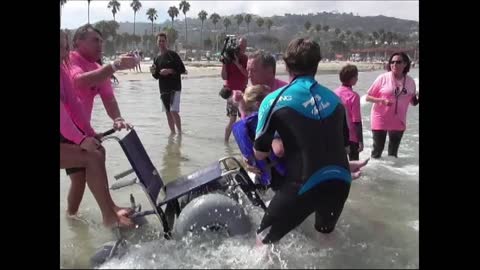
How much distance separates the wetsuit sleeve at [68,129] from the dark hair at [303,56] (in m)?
1.83

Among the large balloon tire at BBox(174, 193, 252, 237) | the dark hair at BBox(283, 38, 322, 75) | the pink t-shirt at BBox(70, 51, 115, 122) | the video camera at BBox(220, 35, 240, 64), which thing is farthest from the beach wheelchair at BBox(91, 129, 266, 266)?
the video camera at BBox(220, 35, 240, 64)

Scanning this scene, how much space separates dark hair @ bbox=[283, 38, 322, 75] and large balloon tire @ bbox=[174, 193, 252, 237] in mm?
1116

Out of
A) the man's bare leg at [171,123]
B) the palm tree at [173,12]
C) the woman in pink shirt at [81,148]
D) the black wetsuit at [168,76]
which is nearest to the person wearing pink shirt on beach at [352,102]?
the woman in pink shirt at [81,148]

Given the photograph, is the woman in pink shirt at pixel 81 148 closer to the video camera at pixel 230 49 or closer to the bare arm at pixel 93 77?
the bare arm at pixel 93 77

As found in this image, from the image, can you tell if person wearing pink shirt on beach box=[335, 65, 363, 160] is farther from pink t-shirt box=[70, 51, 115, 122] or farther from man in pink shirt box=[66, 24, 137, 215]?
pink t-shirt box=[70, 51, 115, 122]

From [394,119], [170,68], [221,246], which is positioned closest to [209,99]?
[170,68]

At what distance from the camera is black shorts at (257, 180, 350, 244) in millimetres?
3359

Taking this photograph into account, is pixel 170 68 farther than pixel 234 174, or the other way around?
pixel 170 68

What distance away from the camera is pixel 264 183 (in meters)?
4.00

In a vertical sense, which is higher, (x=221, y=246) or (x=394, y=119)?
(x=394, y=119)
